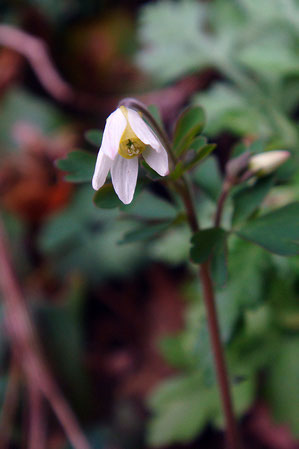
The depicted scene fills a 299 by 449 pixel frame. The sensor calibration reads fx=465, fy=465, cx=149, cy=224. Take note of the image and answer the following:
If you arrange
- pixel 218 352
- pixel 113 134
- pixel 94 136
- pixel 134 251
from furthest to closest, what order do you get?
pixel 134 251 → pixel 218 352 → pixel 94 136 → pixel 113 134

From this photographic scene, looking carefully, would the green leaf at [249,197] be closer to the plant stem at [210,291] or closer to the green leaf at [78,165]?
the plant stem at [210,291]

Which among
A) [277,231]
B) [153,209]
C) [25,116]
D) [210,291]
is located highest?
[25,116]

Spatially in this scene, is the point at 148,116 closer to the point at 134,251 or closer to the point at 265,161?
the point at 265,161

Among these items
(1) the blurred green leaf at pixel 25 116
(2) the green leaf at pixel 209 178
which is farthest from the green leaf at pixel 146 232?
(1) the blurred green leaf at pixel 25 116

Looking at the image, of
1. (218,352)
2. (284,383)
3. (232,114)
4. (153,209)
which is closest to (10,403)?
(284,383)

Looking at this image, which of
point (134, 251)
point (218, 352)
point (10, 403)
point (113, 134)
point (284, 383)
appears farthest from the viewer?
point (134, 251)

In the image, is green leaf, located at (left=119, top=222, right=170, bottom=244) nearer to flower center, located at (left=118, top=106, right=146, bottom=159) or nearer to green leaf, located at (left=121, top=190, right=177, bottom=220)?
green leaf, located at (left=121, top=190, right=177, bottom=220)

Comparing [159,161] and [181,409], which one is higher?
[159,161]
